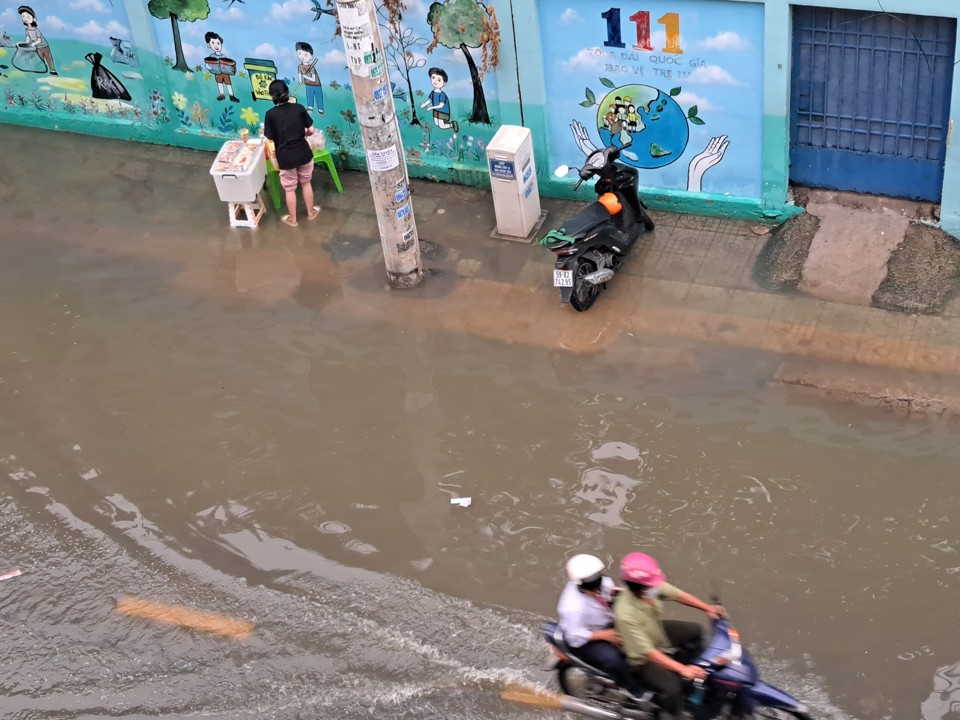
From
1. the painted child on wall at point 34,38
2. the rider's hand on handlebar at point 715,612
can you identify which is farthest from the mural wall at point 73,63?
the rider's hand on handlebar at point 715,612

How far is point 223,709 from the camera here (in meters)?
7.52

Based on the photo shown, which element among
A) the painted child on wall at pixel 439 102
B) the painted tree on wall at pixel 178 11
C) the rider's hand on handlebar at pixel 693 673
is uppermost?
the painted tree on wall at pixel 178 11

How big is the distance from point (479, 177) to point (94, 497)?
545 centimetres

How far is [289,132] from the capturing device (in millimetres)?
11789

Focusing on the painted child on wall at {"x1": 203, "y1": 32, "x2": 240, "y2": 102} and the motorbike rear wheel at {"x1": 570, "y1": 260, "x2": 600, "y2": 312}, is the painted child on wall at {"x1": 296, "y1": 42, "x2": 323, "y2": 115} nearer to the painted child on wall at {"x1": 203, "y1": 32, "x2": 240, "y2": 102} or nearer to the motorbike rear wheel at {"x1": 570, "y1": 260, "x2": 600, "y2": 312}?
the painted child on wall at {"x1": 203, "y1": 32, "x2": 240, "y2": 102}

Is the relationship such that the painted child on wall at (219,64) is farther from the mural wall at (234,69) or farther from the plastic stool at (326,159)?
the plastic stool at (326,159)

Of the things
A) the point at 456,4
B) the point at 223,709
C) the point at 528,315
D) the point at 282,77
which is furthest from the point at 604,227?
the point at 223,709

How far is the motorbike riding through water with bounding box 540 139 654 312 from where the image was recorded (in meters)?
10.5

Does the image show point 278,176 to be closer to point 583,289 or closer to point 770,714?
point 583,289

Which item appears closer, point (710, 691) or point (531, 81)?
point (710, 691)

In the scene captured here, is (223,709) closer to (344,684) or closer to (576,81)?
(344,684)

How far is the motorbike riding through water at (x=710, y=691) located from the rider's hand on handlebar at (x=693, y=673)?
4 centimetres

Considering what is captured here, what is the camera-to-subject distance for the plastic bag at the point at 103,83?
13.7 meters

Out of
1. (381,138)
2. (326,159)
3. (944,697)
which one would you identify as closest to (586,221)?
(381,138)
